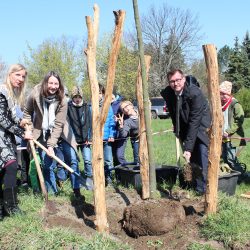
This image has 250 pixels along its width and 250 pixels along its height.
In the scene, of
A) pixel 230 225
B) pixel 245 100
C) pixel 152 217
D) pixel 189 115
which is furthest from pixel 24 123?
pixel 245 100

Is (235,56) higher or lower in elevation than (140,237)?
higher

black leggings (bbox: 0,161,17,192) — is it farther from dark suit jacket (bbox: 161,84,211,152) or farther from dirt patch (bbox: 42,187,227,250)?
dark suit jacket (bbox: 161,84,211,152)

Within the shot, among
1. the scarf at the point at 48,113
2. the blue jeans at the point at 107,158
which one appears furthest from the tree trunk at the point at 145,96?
the blue jeans at the point at 107,158

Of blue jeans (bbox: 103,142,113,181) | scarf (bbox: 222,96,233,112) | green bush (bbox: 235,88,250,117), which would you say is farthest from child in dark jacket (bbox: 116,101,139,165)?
green bush (bbox: 235,88,250,117)

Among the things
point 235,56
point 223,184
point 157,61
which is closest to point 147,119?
point 223,184

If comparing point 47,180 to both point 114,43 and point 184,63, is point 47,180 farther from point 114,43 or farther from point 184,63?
point 184,63

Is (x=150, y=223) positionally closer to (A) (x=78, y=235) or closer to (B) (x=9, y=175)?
(A) (x=78, y=235)

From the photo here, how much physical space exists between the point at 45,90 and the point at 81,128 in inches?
61.0

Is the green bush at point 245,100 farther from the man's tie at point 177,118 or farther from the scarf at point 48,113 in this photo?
the scarf at point 48,113

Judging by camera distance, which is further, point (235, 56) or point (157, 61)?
point (157, 61)

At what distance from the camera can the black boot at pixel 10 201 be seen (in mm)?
4867

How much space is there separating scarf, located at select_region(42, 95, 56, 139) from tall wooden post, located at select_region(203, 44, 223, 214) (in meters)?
2.06

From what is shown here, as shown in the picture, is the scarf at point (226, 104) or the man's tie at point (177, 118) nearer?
the man's tie at point (177, 118)

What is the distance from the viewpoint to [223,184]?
233 inches
